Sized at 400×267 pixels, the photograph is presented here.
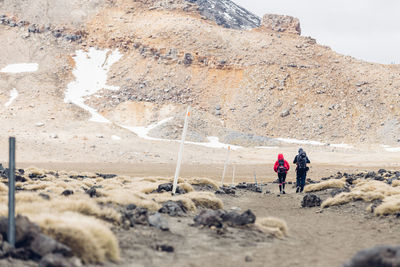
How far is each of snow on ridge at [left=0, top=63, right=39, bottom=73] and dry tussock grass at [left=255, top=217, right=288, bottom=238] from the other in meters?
77.5

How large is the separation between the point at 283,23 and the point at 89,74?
174ft

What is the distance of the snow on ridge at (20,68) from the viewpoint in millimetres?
77938

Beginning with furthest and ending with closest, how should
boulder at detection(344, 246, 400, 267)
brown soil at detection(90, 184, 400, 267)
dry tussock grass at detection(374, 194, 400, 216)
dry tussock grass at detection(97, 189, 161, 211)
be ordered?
dry tussock grass at detection(374, 194, 400, 216) < dry tussock grass at detection(97, 189, 161, 211) < brown soil at detection(90, 184, 400, 267) < boulder at detection(344, 246, 400, 267)

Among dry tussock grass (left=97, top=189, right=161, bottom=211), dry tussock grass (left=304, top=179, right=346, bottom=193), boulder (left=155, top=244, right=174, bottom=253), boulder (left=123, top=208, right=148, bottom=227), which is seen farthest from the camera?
dry tussock grass (left=304, top=179, right=346, bottom=193)

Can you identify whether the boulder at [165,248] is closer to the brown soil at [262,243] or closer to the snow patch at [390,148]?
the brown soil at [262,243]

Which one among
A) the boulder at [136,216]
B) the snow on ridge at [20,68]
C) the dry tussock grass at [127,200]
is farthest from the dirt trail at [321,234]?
the snow on ridge at [20,68]

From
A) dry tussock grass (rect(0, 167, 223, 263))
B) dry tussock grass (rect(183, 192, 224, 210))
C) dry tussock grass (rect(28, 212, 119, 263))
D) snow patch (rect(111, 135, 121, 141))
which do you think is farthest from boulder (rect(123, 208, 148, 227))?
snow patch (rect(111, 135, 121, 141))

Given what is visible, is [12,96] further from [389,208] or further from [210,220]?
[389,208]

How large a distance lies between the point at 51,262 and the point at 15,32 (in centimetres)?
9383

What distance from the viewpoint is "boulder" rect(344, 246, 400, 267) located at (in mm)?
4891

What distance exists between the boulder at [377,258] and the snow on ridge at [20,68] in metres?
81.8

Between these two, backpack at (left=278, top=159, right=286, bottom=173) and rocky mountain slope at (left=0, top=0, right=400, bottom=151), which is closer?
backpack at (left=278, top=159, right=286, bottom=173)

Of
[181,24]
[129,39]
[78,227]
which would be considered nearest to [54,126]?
[129,39]

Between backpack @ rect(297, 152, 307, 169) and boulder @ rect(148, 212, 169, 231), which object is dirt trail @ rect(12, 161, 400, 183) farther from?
boulder @ rect(148, 212, 169, 231)
